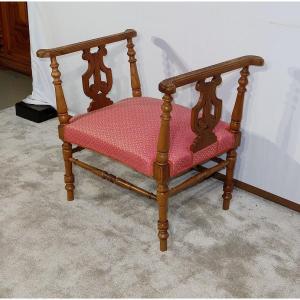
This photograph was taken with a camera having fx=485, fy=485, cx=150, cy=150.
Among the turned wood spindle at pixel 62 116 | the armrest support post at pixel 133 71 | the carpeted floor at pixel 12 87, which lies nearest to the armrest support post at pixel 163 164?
the turned wood spindle at pixel 62 116

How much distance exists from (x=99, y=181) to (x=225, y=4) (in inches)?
41.5

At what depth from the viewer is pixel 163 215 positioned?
1912mm

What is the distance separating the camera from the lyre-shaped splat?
2.20 meters

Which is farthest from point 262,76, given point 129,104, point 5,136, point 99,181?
point 5,136

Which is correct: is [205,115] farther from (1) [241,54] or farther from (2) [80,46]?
(2) [80,46]

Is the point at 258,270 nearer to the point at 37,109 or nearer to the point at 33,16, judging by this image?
the point at 37,109

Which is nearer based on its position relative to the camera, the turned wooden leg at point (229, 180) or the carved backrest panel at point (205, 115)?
the carved backrest panel at point (205, 115)

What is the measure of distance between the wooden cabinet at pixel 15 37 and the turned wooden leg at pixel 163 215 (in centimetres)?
245

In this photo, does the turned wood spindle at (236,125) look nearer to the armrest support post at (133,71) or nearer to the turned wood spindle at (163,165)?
the turned wood spindle at (163,165)

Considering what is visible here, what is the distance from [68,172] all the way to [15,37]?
212 centimetres

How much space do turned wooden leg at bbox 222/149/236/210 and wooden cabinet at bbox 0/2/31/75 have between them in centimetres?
234

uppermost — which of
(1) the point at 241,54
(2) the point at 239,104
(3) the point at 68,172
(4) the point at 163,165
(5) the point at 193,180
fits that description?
(1) the point at 241,54

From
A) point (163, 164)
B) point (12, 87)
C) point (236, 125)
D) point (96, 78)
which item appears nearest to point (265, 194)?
point (236, 125)

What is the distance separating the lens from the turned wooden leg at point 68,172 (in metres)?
2.19
